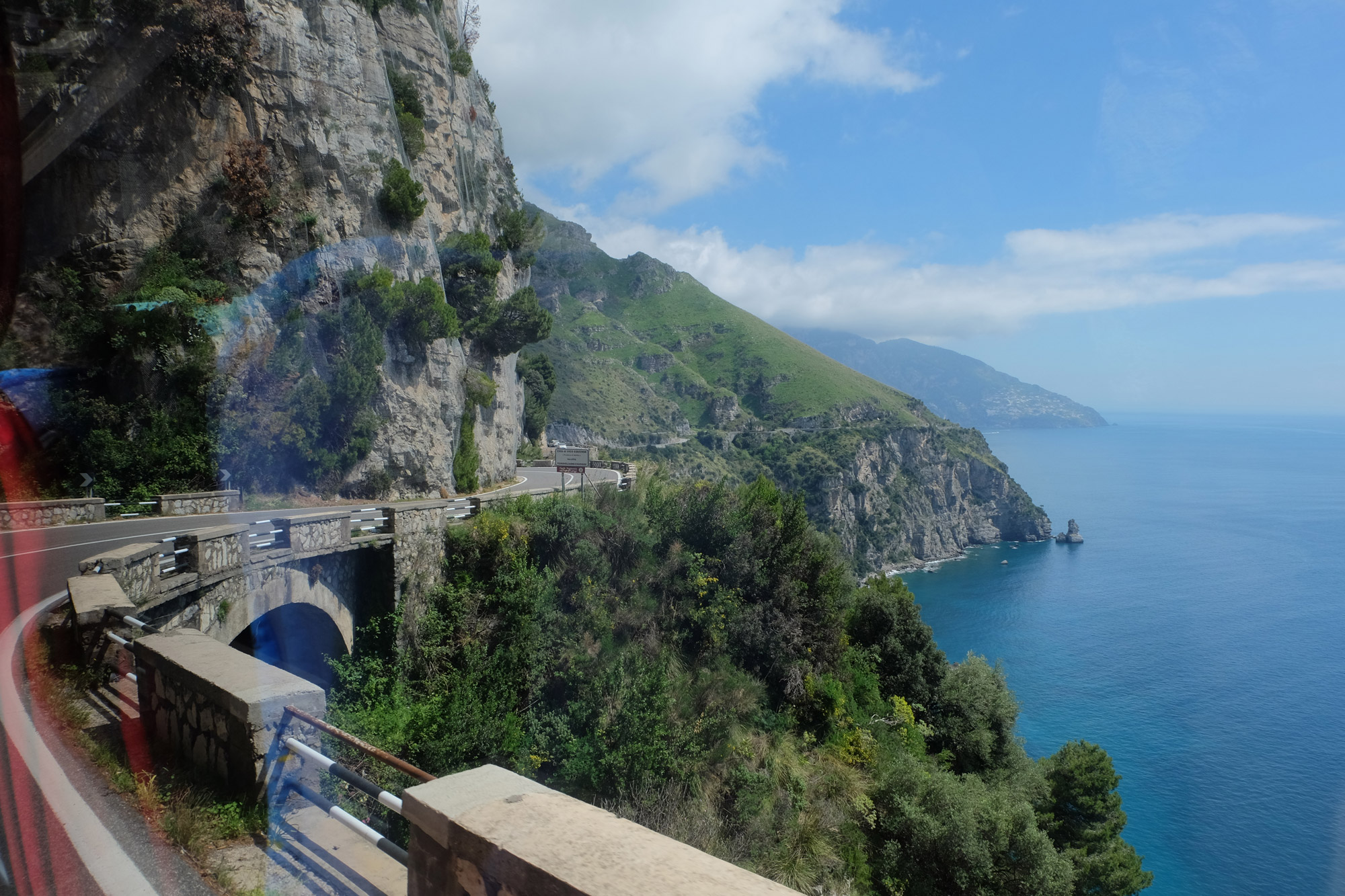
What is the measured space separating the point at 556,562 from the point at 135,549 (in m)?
8.96

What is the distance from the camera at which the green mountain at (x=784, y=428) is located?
10825 centimetres

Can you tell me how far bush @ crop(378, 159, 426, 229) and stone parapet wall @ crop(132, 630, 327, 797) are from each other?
20972mm

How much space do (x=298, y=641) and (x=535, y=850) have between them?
12251 mm

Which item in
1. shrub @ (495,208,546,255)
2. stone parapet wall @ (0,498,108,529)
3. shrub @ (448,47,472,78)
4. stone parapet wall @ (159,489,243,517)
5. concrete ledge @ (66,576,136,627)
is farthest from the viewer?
shrub @ (495,208,546,255)

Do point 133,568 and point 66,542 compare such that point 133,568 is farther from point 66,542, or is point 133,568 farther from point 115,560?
point 66,542

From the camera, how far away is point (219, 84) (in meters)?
19.6

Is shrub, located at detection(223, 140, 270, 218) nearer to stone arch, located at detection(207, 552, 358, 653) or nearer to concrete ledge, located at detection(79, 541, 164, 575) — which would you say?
stone arch, located at detection(207, 552, 358, 653)

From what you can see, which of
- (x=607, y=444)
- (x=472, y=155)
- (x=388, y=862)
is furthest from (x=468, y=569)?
(x=607, y=444)

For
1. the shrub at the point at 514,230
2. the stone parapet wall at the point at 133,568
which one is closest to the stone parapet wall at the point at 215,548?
the stone parapet wall at the point at 133,568

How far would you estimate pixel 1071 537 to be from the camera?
109 m

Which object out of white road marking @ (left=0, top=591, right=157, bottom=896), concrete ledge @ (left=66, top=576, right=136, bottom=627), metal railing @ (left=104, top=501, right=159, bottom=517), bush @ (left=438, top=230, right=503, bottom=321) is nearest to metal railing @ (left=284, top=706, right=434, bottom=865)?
white road marking @ (left=0, top=591, right=157, bottom=896)

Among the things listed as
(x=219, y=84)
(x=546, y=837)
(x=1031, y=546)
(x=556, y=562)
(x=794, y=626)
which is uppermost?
(x=219, y=84)

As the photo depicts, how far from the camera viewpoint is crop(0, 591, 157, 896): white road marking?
346cm

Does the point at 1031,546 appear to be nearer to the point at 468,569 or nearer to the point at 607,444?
the point at 607,444
